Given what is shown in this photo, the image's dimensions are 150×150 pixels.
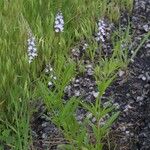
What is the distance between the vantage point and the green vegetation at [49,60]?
7.84ft

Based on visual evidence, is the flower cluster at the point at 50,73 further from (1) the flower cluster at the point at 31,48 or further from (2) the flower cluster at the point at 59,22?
(2) the flower cluster at the point at 59,22

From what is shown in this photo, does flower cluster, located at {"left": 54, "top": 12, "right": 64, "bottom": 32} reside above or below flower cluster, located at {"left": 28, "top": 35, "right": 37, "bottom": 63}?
above

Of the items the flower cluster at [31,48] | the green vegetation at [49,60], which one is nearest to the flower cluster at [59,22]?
the green vegetation at [49,60]

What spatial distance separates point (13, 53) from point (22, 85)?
22 cm

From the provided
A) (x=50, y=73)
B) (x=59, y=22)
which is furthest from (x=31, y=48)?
(x=59, y=22)

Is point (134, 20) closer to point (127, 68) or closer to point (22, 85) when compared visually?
point (127, 68)

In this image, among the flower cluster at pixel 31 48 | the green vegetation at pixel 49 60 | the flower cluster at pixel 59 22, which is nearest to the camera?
the green vegetation at pixel 49 60

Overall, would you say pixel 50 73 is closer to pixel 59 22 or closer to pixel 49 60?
pixel 49 60

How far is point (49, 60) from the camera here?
10.1 feet

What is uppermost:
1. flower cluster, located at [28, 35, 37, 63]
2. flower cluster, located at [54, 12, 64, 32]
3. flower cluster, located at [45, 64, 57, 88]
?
flower cluster, located at [54, 12, 64, 32]

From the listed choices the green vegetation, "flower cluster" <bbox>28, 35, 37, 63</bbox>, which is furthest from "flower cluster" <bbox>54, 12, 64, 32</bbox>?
"flower cluster" <bbox>28, 35, 37, 63</bbox>

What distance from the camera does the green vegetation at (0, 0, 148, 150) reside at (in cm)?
239

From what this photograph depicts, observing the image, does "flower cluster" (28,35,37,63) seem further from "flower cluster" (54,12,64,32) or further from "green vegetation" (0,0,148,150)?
"flower cluster" (54,12,64,32)

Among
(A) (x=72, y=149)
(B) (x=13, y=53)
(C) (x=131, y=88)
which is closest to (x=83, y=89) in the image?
(C) (x=131, y=88)
